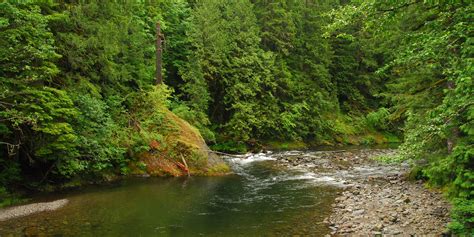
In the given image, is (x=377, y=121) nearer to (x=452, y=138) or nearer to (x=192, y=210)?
(x=452, y=138)

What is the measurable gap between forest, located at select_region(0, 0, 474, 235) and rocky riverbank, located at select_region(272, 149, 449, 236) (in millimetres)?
944

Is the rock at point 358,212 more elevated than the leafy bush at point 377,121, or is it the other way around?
the leafy bush at point 377,121

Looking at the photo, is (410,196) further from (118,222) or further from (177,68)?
(177,68)

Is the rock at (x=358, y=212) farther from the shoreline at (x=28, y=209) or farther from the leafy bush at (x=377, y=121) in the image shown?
the leafy bush at (x=377, y=121)

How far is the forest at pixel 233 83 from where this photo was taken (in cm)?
802

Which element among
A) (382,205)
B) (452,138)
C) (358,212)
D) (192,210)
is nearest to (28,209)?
(192,210)

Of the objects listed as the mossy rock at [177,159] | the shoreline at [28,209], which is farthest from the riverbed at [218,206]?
the mossy rock at [177,159]

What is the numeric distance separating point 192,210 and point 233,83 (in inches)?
851

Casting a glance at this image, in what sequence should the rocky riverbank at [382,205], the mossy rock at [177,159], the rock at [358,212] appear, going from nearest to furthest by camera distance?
the rocky riverbank at [382,205] < the rock at [358,212] < the mossy rock at [177,159]

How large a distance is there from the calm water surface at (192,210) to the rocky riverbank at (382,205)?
27.2 inches

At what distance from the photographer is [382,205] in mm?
13211

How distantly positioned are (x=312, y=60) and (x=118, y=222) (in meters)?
35.3

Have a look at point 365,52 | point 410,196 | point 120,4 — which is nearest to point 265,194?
point 410,196

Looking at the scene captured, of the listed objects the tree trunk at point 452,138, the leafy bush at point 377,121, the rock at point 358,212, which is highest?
the tree trunk at point 452,138
